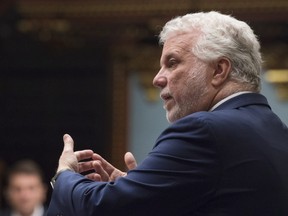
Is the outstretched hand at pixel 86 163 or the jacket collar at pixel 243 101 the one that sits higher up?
the jacket collar at pixel 243 101

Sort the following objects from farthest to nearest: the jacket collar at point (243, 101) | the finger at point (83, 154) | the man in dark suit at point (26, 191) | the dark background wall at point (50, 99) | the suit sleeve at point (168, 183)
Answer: the dark background wall at point (50, 99) < the man in dark suit at point (26, 191) < the finger at point (83, 154) < the jacket collar at point (243, 101) < the suit sleeve at point (168, 183)

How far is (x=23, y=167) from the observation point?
6648mm

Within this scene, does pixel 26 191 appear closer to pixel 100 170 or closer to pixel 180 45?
pixel 100 170

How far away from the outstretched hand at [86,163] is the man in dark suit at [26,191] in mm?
3208

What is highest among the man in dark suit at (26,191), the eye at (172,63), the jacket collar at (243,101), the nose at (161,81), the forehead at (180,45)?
the forehead at (180,45)

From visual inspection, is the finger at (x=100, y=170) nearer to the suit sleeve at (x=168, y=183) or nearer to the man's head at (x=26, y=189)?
the suit sleeve at (x=168, y=183)

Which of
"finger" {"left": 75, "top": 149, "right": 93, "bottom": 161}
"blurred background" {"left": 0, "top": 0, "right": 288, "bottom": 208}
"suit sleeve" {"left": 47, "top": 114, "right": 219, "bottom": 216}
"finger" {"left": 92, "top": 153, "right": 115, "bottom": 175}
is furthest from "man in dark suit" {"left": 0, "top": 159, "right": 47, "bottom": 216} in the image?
"suit sleeve" {"left": 47, "top": 114, "right": 219, "bottom": 216}

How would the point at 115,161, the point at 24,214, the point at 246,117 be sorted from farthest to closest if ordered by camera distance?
the point at 115,161
the point at 24,214
the point at 246,117

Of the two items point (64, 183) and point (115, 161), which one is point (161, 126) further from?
point (64, 183)

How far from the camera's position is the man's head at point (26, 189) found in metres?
6.46

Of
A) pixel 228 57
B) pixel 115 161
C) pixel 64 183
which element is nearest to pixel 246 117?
pixel 228 57

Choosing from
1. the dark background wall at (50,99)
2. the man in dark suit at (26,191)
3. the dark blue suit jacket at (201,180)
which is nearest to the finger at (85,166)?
the dark blue suit jacket at (201,180)

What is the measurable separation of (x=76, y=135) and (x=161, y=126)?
674mm

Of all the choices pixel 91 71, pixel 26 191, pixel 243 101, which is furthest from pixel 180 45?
pixel 91 71
